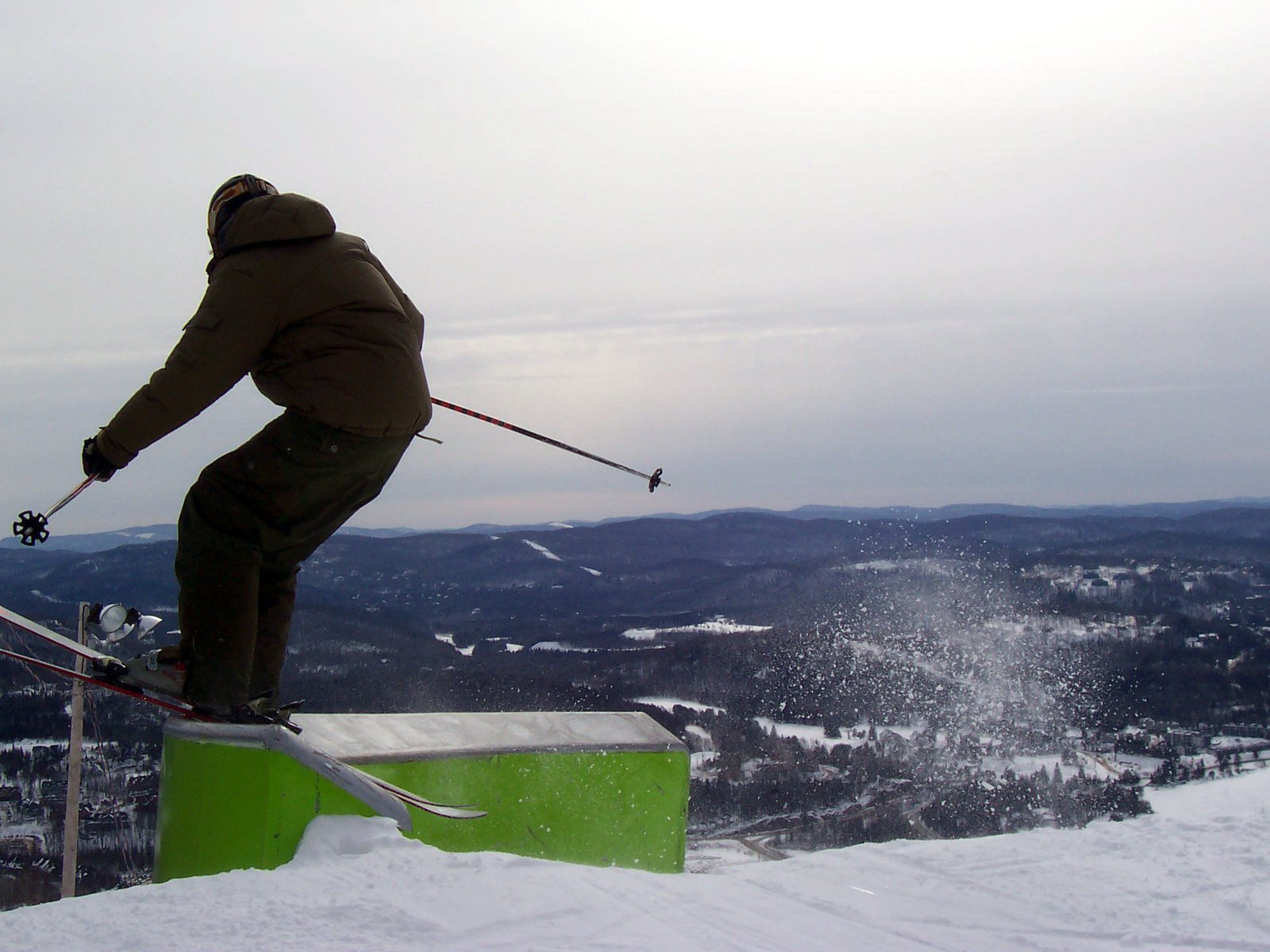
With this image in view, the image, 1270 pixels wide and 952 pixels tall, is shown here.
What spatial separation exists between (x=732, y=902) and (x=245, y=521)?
1.74 meters

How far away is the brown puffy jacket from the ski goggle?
0.13m

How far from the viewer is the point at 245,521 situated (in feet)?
9.75

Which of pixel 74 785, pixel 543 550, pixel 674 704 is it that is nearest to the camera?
pixel 74 785

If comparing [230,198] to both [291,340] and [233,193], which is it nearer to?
[233,193]

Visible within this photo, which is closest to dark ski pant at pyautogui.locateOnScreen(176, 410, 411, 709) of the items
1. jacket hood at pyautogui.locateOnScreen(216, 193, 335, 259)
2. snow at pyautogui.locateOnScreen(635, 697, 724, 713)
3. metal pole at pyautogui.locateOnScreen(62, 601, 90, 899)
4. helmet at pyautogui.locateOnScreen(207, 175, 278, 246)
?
jacket hood at pyautogui.locateOnScreen(216, 193, 335, 259)

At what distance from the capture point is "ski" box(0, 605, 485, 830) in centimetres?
296

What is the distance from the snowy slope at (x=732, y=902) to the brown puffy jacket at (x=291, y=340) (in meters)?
1.18

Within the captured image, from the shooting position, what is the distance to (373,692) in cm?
5856

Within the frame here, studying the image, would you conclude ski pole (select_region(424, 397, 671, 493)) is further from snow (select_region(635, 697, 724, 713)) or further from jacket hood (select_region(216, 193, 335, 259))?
snow (select_region(635, 697, 724, 713))

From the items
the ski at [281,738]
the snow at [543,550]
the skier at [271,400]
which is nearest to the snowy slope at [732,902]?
the ski at [281,738]

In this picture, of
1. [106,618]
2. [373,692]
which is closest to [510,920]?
[106,618]

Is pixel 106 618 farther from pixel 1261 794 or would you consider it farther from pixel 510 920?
pixel 1261 794

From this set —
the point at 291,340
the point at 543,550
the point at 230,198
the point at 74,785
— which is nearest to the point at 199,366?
the point at 291,340

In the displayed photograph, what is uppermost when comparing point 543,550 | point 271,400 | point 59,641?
point 271,400
